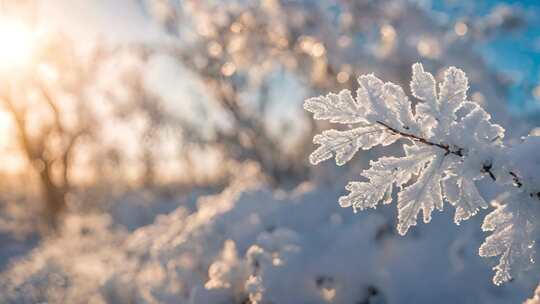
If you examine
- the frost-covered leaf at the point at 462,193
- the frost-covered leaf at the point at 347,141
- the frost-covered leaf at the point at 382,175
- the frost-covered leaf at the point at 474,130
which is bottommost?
the frost-covered leaf at the point at 462,193

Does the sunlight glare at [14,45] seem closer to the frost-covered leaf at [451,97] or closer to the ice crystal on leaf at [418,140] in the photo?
the ice crystal on leaf at [418,140]

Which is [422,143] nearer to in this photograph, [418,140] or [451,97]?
[418,140]

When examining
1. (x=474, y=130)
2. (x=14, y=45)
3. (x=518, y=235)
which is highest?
(x=14, y=45)

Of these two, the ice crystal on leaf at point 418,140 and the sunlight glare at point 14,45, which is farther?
the sunlight glare at point 14,45

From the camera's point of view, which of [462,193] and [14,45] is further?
[14,45]

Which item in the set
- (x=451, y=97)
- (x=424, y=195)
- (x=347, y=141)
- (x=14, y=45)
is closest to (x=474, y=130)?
(x=451, y=97)

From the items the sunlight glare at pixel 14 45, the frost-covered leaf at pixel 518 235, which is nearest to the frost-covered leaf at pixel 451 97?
the frost-covered leaf at pixel 518 235

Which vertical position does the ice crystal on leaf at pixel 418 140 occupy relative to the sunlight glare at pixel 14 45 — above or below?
A: below

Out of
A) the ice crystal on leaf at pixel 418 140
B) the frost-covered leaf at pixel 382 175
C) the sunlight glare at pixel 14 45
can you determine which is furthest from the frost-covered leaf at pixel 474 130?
the sunlight glare at pixel 14 45

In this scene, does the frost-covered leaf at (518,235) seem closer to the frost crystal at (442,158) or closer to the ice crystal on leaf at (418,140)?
the frost crystal at (442,158)
